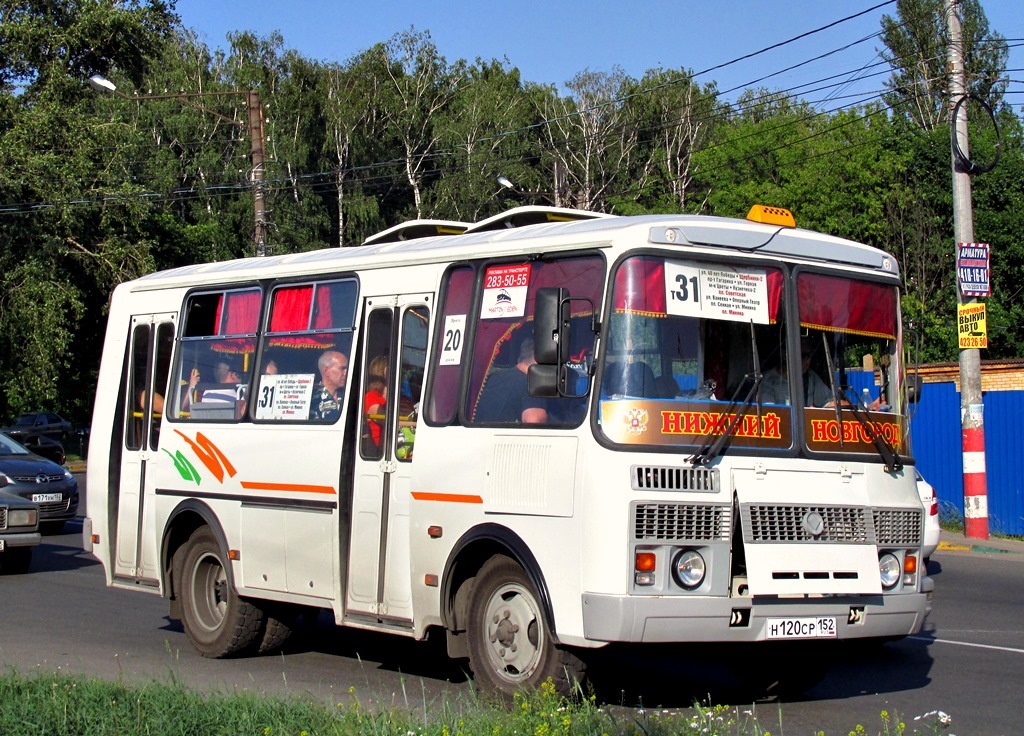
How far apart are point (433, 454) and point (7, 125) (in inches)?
1337

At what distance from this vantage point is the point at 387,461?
27.7 ft

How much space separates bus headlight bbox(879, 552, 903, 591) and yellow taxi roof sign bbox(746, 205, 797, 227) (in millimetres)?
2104

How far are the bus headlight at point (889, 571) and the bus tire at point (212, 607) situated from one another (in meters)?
4.79

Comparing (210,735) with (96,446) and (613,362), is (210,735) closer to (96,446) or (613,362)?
(613,362)

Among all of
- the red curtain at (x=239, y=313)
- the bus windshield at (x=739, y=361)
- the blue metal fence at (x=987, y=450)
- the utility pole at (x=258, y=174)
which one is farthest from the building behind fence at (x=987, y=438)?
the red curtain at (x=239, y=313)

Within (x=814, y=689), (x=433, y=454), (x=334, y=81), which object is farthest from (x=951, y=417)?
(x=334, y=81)

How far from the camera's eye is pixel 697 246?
7.25 metres

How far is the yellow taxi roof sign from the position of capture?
7.95m

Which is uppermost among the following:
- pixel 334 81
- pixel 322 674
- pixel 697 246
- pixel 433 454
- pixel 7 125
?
pixel 334 81

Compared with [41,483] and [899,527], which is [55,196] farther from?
[899,527]

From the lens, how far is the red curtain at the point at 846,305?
25.1ft

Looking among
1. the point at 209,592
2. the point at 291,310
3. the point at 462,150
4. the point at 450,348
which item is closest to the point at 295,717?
the point at 450,348

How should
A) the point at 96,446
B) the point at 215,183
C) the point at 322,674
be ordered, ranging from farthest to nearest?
1. the point at 215,183
2. the point at 96,446
3. the point at 322,674

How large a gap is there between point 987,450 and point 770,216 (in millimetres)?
14330
